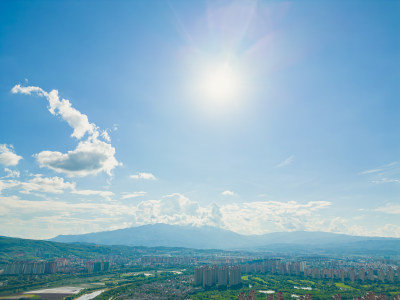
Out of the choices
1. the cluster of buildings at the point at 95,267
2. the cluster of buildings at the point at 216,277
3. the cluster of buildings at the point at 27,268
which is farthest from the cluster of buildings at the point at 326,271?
the cluster of buildings at the point at 27,268

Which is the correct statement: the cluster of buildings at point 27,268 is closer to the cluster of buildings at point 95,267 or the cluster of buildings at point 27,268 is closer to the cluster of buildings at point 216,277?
the cluster of buildings at point 95,267

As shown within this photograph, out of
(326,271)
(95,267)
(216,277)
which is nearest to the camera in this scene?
(216,277)

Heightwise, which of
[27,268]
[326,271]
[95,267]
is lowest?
[326,271]

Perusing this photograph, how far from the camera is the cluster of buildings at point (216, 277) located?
3506 inches

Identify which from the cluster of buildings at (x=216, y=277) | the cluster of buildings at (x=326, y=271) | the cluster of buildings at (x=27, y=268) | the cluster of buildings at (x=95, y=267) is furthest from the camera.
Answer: the cluster of buildings at (x=95, y=267)

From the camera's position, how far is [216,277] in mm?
91938

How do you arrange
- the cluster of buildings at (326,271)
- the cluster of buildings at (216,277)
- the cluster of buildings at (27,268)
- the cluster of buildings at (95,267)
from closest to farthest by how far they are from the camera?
the cluster of buildings at (216,277) < the cluster of buildings at (326,271) < the cluster of buildings at (27,268) < the cluster of buildings at (95,267)

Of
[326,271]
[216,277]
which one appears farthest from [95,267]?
[326,271]

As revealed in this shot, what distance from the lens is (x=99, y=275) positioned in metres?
120

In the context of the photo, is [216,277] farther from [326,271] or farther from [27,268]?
[27,268]

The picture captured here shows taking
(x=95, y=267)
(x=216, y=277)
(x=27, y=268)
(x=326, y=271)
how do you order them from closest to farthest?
(x=216, y=277) < (x=27, y=268) < (x=326, y=271) < (x=95, y=267)

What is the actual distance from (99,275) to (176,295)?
66360 millimetres

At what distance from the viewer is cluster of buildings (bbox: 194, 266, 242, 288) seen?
89.1 metres

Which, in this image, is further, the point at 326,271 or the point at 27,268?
the point at 326,271
